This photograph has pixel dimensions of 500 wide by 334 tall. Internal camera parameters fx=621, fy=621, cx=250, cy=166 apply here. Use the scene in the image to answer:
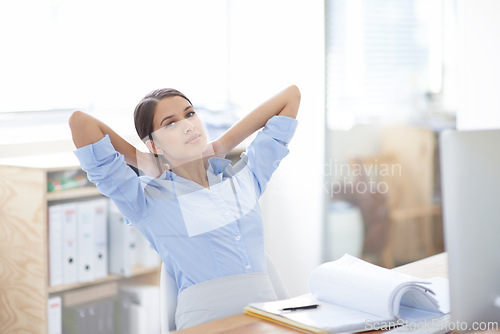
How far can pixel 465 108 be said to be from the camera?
7.62 ft

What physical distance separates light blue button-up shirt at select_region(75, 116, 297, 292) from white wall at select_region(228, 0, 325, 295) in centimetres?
147

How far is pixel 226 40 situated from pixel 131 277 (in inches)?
58.9

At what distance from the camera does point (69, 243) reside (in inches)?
94.6

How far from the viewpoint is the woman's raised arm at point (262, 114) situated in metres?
1.82

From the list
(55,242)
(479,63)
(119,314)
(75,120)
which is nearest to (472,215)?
(75,120)

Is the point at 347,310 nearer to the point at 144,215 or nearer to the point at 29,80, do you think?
the point at 144,215

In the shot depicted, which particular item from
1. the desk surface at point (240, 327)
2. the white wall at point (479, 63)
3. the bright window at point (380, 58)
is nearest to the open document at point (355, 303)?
the desk surface at point (240, 327)

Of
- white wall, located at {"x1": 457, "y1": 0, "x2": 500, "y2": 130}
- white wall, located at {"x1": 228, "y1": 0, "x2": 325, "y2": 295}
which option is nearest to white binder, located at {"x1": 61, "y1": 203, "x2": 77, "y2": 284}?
white wall, located at {"x1": 228, "y1": 0, "x2": 325, "y2": 295}

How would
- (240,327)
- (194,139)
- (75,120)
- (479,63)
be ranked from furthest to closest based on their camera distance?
1. (479,63)
2. (194,139)
3. (75,120)
4. (240,327)

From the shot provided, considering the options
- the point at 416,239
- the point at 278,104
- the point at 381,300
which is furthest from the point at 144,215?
the point at 416,239

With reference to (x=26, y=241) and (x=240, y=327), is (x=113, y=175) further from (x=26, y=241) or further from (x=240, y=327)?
(x=26, y=241)

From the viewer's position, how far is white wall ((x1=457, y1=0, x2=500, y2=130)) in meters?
2.23

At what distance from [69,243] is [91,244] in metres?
0.10

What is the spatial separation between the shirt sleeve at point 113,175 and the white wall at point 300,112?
1.72m
